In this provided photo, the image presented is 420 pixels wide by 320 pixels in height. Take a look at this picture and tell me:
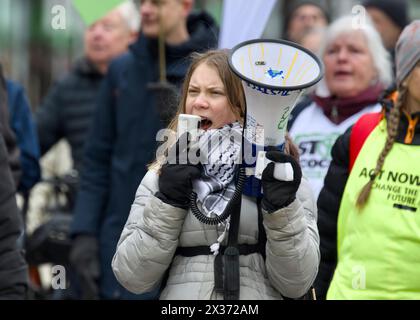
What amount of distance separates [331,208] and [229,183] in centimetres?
113

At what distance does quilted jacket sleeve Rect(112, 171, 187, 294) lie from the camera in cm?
378

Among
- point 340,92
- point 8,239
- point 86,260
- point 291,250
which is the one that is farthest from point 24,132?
point 291,250

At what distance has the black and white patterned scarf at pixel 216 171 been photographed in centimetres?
381

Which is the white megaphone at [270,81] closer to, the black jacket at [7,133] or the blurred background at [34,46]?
the black jacket at [7,133]

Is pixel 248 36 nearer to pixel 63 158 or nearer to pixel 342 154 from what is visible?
pixel 342 154

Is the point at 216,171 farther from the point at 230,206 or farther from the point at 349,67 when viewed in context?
the point at 349,67

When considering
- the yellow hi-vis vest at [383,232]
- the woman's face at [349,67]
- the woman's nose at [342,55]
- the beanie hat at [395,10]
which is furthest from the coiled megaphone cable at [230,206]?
the beanie hat at [395,10]

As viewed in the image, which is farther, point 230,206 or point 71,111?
point 71,111

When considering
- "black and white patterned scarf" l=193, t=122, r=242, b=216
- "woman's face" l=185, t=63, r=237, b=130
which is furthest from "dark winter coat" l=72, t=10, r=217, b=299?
"black and white patterned scarf" l=193, t=122, r=242, b=216

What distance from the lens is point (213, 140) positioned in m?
3.83

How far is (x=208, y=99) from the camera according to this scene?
3996mm
